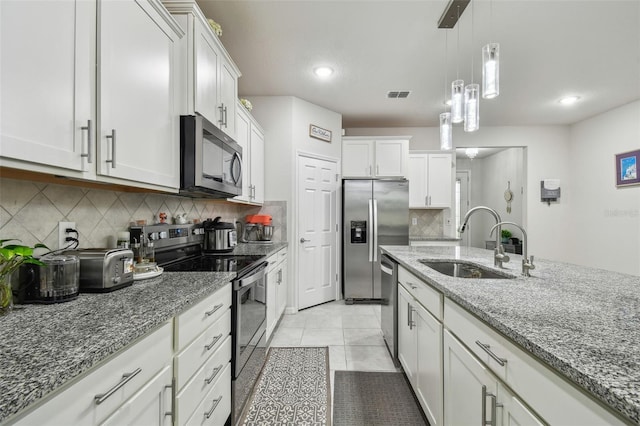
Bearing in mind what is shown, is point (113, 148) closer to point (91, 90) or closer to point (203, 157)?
point (91, 90)

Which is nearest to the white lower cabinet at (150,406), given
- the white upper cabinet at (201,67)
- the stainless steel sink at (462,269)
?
the white upper cabinet at (201,67)

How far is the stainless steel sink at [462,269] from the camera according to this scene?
70.2 inches

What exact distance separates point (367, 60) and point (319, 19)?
748mm

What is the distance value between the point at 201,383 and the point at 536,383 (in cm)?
119

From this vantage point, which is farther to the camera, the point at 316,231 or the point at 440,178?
the point at 440,178

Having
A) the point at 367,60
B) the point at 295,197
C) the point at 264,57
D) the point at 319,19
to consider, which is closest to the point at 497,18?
the point at 367,60

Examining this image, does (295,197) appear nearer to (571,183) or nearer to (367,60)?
(367,60)

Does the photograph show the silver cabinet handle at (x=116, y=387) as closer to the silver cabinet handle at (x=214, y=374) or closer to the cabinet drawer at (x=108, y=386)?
the cabinet drawer at (x=108, y=386)

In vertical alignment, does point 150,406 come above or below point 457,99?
below

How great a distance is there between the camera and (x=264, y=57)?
276 centimetres

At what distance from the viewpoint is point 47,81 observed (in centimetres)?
84

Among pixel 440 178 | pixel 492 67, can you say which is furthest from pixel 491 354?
pixel 440 178

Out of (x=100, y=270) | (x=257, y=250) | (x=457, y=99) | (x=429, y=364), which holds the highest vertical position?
(x=457, y=99)

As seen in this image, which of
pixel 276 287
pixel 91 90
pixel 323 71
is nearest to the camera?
pixel 91 90
